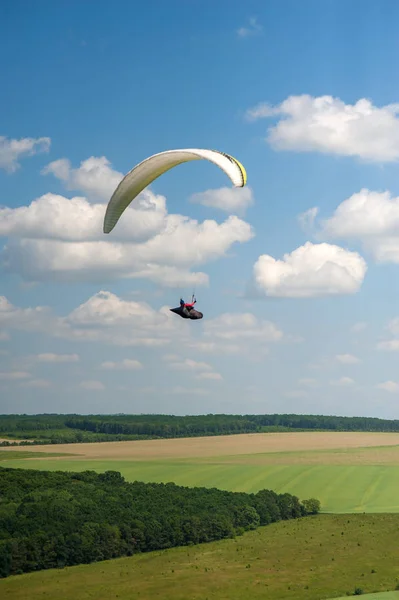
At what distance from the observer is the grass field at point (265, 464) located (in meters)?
118

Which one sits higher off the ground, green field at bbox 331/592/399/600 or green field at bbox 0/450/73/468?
green field at bbox 0/450/73/468

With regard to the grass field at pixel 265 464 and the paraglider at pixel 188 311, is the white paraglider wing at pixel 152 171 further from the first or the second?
the grass field at pixel 265 464

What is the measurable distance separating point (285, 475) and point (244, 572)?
5417 centimetres

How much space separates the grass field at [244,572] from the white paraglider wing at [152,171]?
38998 mm

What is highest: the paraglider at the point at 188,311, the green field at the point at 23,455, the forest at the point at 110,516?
the paraglider at the point at 188,311

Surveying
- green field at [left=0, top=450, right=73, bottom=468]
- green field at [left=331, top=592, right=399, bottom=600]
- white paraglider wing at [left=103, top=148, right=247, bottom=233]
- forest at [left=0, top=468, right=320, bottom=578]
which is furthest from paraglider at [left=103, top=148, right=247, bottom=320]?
green field at [left=0, top=450, right=73, bottom=468]

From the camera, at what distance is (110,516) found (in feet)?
306

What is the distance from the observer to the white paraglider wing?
1561 inches

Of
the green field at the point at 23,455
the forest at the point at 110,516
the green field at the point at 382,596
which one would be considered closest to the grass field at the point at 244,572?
the green field at the point at 382,596

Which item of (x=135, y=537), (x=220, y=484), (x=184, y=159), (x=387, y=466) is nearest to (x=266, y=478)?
(x=220, y=484)

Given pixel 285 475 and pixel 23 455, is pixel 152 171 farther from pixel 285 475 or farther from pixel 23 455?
pixel 23 455

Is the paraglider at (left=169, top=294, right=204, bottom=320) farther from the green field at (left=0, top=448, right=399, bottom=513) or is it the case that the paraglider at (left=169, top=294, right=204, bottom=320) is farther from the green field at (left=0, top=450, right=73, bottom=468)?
the green field at (left=0, top=450, right=73, bottom=468)

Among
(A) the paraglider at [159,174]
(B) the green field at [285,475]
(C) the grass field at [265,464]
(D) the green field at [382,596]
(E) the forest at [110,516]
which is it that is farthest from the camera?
(C) the grass field at [265,464]

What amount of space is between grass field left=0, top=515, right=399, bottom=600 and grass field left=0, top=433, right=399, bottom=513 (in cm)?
2005
